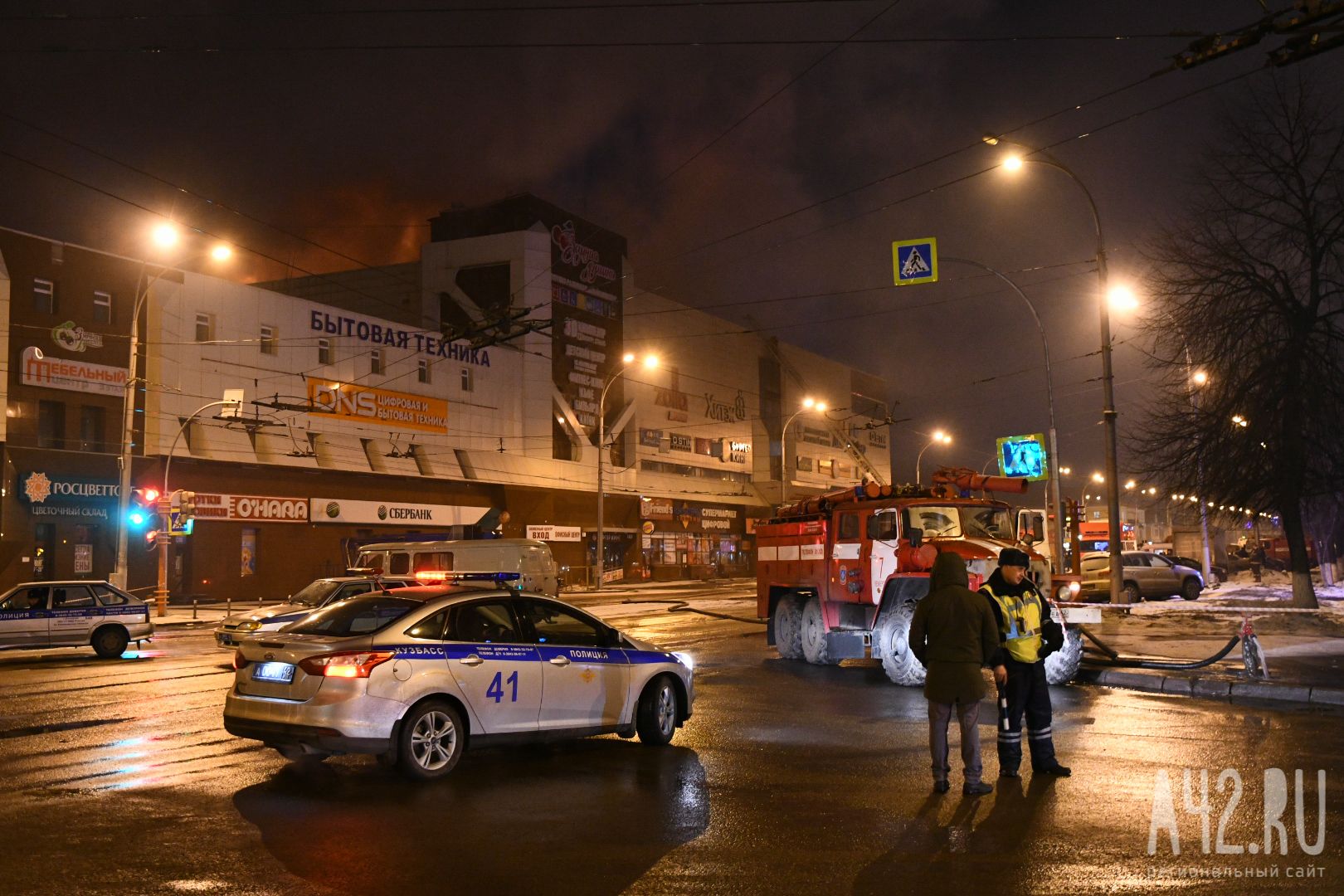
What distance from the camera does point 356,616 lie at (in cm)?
911

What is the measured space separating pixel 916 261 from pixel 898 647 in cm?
1001

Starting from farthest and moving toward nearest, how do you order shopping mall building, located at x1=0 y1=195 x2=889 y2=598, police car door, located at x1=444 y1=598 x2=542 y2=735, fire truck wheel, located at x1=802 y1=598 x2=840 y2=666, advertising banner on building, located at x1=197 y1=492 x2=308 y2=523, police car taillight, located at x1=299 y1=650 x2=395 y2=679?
advertising banner on building, located at x1=197 y1=492 x2=308 y2=523
shopping mall building, located at x1=0 y1=195 x2=889 y2=598
fire truck wheel, located at x1=802 y1=598 x2=840 y2=666
police car door, located at x1=444 y1=598 x2=542 y2=735
police car taillight, located at x1=299 y1=650 x2=395 y2=679

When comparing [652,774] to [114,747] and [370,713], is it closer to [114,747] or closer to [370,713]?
[370,713]

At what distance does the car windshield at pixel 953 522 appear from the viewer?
15.2m

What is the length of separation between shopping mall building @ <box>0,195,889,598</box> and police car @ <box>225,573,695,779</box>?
15.0 m

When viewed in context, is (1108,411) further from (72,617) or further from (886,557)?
(72,617)

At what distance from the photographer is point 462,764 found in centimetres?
923

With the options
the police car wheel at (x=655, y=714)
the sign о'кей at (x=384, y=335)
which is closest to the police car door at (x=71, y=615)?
the police car wheel at (x=655, y=714)

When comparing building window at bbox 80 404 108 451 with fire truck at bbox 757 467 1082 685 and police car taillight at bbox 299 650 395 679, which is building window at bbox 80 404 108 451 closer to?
fire truck at bbox 757 467 1082 685

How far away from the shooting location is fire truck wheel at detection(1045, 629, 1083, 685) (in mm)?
14891

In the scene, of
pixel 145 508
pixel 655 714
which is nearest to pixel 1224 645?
pixel 655 714

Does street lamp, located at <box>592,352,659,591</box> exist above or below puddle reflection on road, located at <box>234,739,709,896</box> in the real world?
above

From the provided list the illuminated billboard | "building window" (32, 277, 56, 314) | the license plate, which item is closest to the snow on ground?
the illuminated billboard

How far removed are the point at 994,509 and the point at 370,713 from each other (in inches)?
410
